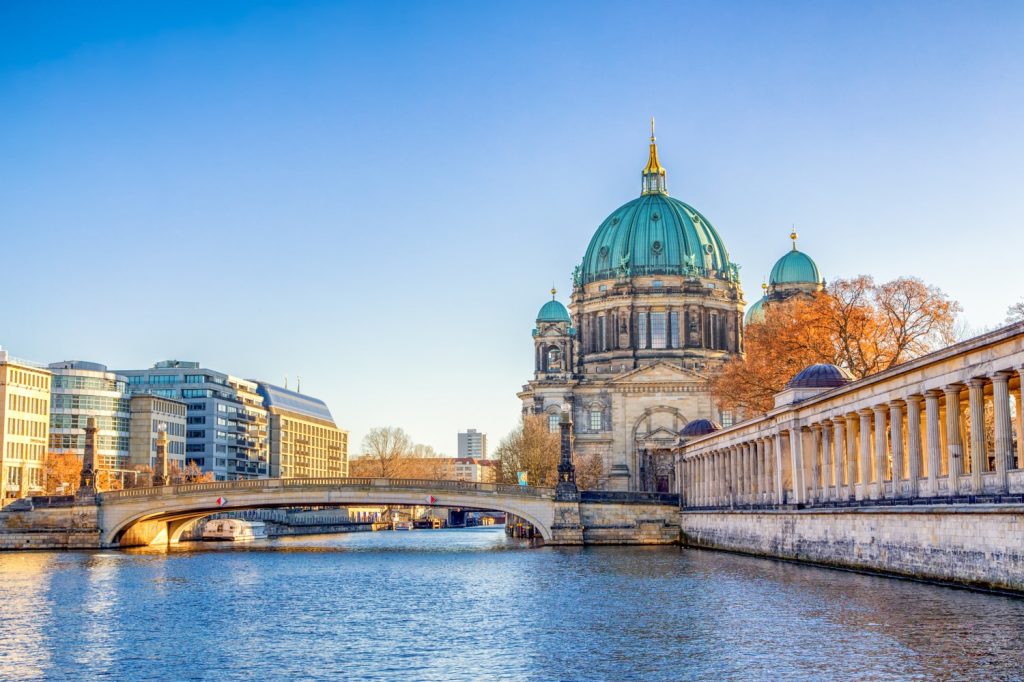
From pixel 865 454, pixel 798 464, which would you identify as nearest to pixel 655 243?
pixel 798 464

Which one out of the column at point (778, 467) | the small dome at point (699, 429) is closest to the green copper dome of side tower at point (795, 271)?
the small dome at point (699, 429)

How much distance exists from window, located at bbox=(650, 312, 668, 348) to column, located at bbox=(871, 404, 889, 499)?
302ft

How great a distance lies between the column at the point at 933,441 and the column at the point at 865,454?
21.5 feet

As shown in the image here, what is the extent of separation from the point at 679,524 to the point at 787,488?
2553cm

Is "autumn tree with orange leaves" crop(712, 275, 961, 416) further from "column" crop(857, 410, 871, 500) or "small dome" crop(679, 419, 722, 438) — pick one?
"column" crop(857, 410, 871, 500)

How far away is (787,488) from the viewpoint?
65.0 meters

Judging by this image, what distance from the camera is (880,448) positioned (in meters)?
51.6

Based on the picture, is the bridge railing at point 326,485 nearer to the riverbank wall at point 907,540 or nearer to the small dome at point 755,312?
the riverbank wall at point 907,540

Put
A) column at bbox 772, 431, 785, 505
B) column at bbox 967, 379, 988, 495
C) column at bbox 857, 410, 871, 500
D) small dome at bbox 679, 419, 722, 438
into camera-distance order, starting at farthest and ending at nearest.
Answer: small dome at bbox 679, 419, 722, 438
column at bbox 772, 431, 785, 505
column at bbox 857, 410, 871, 500
column at bbox 967, 379, 988, 495

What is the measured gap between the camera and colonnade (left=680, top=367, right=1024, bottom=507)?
41959 millimetres

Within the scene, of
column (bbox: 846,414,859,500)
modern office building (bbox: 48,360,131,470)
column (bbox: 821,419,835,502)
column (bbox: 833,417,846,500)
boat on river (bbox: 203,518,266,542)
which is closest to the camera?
column (bbox: 846,414,859,500)

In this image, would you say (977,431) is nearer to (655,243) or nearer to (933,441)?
(933,441)

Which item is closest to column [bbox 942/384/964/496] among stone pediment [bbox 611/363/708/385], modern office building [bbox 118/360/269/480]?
stone pediment [bbox 611/363/708/385]

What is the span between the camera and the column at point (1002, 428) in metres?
40.2
